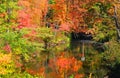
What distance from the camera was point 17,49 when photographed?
20094 millimetres

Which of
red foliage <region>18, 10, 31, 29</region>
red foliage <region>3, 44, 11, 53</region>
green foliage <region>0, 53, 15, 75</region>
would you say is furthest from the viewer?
red foliage <region>18, 10, 31, 29</region>

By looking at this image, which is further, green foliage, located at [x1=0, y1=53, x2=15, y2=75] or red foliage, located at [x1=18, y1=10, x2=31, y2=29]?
red foliage, located at [x1=18, y1=10, x2=31, y2=29]

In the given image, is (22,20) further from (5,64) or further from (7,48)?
(5,64)

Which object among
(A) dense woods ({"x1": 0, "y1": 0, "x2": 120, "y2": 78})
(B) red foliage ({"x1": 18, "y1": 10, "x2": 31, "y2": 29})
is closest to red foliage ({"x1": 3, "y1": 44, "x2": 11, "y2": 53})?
(A) dense woods ({"x1": 0, "y1": 0, "x2": 120, "y2": 78})

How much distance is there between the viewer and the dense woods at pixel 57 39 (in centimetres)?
2009

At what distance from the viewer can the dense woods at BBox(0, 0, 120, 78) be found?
20094 millimetres

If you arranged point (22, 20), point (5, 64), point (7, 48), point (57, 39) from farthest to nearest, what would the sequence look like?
point (57, 39)
point (22, 20)
point (7, 48)
point (5, 64)

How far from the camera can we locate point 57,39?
174ft

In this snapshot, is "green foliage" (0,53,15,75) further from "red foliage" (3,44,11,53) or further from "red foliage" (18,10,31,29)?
"red foliage" (18,10,31,29)

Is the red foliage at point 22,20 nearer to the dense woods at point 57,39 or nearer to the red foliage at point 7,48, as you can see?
the dense woods at point 57,39

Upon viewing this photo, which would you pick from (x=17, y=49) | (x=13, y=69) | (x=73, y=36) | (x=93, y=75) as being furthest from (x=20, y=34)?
(x=73, y=36)

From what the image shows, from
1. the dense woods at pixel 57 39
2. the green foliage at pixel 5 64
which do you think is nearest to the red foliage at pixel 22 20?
the dense woods at pixel 57 39

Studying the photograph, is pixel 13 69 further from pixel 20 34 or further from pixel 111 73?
pixel 111 73

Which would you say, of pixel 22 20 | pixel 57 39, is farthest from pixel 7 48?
pixel 57 39
